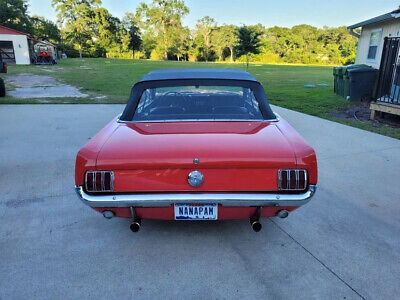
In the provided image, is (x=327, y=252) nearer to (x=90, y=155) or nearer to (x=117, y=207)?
(x=117, y=207)

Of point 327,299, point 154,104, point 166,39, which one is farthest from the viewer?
point 166,39

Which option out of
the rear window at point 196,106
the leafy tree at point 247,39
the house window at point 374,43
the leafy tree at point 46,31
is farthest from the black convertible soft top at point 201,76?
the leafy tree at point 46,31

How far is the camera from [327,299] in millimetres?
1985

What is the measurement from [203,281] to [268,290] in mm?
462

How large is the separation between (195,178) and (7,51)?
133 feet

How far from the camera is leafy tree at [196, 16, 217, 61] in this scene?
62594mm

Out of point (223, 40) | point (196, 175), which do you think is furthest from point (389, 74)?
point (223, 40)

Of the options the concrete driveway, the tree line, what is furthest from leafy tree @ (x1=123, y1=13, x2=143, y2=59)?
the concrete driveway

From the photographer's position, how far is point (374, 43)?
1316cm

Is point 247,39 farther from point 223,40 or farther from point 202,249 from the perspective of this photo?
point 223,40

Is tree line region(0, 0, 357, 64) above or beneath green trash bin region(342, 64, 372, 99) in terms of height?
above

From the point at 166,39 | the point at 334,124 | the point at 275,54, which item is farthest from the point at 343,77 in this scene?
the point at 166,39

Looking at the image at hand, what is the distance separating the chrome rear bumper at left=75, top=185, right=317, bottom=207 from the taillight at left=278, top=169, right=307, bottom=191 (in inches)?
2.7

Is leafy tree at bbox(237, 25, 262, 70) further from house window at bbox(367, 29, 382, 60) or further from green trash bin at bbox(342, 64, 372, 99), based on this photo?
green trash bin at bbox(342, 64, 372, 99)
